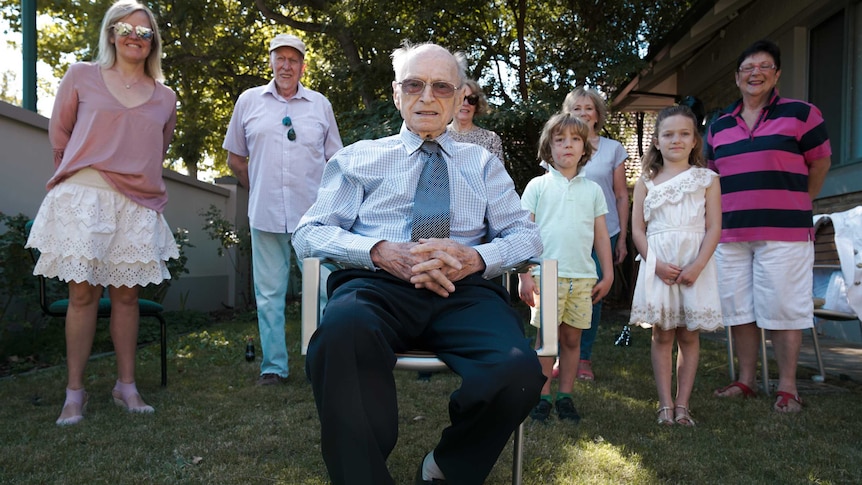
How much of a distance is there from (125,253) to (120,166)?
0.44m

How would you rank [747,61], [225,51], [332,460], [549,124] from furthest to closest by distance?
[225,51] → [747,61] → [549,124] → [332,460]

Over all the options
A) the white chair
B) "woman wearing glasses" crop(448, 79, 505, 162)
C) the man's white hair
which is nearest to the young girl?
"woman wearing glasses" crop(448, 79, 505, 162)

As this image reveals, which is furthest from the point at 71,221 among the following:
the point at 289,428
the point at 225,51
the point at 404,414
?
the point at 225,51

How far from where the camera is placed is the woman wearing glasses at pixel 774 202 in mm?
3842

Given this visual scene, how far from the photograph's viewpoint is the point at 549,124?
3.71m

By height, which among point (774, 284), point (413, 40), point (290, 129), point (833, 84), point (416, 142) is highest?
point (413, 40)

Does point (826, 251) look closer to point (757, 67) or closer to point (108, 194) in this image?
point (757, 67)

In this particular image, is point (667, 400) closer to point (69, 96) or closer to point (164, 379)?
point (164, 379)

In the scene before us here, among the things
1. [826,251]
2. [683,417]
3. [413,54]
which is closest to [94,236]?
[413,54]

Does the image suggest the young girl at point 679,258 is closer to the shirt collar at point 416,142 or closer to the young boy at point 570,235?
the young boy at point 570,235

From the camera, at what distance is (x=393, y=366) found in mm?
2059

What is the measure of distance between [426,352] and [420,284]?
0.23 metres

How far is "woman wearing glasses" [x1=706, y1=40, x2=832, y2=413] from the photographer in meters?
3.84

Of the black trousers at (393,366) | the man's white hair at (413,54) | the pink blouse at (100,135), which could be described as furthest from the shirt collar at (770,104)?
the pink blouse at (100,135)
